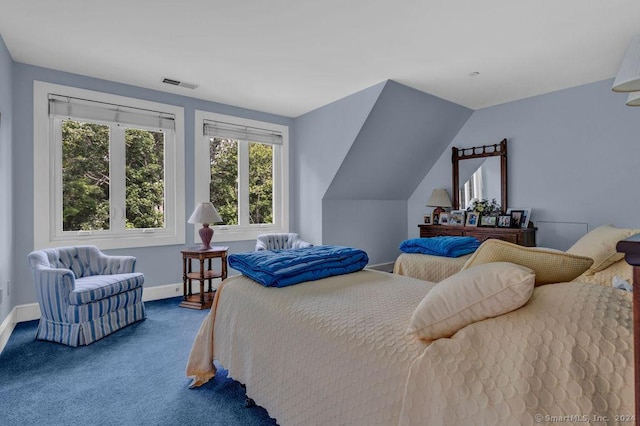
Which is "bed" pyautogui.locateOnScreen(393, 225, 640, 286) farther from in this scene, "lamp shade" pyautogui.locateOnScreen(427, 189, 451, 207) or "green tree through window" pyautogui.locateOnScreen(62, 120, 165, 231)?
"green tree through window" pyautogui.locateOnScreen(62, 120, 165, 231)

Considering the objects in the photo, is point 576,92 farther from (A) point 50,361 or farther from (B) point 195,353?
(A) point 50,361

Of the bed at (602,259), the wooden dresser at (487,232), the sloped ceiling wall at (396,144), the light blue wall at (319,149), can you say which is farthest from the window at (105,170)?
the wooden dresser at (487,232)

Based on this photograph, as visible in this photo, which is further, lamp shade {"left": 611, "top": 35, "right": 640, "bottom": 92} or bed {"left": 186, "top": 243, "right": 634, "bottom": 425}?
lamp shade {"left": 611, "top": 35, "right": 640, "bottom": 92}

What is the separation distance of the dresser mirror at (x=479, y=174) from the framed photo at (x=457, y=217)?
20 centimetres

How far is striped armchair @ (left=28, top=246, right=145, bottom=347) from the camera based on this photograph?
2.66 metres

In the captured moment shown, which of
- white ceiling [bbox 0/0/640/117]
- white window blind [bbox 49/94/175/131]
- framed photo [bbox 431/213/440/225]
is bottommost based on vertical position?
framed photo [bbox 431/213/440/225]

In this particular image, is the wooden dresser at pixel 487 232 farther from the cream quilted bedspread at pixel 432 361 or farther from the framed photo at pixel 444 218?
the cream quilted bedspread at pixel 432 361

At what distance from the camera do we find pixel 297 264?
6.44ft

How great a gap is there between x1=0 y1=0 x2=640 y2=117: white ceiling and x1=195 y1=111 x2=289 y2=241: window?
0.70 metres

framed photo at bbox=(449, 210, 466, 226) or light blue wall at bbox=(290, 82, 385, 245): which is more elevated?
light blue wall at bbox=(290, 82, 385, 245)

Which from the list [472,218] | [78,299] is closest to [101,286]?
[78,299]

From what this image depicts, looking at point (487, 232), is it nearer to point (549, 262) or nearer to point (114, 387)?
point (549, 262)

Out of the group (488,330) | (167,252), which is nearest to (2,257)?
(167,252)

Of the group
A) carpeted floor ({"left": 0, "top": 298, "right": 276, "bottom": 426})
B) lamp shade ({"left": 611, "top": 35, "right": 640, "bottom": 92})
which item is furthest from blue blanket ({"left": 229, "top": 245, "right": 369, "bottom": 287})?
lamp shade ({"left": 611, "top": 35, "right": 640, "bottom": 92})
